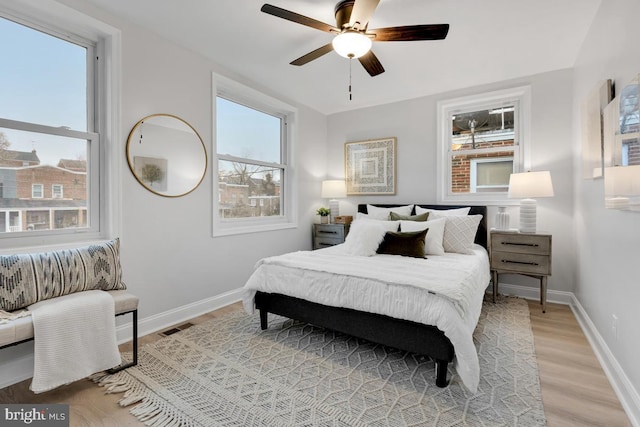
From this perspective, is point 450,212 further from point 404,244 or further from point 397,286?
point 397,286

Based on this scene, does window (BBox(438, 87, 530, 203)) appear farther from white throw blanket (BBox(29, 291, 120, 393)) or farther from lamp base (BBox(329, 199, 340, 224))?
white throw blanket (BBox(29, 291, 120, 393))

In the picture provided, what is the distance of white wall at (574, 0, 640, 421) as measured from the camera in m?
1.62

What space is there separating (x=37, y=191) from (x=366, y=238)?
2597 millimetres

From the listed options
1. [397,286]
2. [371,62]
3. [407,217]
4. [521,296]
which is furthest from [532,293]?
[371,62]

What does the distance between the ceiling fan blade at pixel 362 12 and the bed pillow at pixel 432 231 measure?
189 centimetres

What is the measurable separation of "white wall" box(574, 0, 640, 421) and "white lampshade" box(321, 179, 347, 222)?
9.04 ft

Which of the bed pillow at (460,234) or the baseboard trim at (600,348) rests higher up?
the bed pillow at (460,234)

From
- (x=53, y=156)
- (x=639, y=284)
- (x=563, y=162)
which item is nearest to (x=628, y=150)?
(x=639, y=284)

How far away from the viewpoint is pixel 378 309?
1984mm

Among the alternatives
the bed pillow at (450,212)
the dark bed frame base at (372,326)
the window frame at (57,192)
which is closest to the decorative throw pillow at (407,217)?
the bed pillow at (450,212)

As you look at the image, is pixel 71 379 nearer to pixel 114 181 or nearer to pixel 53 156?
pixel 114 181

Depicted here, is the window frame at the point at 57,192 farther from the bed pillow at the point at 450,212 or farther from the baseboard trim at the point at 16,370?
the bed pillow at the point at 450,212

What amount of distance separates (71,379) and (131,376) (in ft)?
1.11

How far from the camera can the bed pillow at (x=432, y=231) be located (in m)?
2.97
